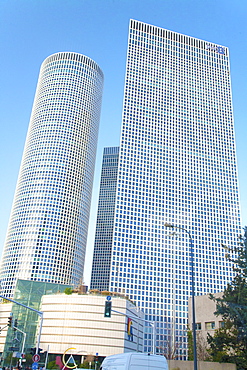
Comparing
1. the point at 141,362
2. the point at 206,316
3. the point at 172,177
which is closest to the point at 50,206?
the point at 172,177

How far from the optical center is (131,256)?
146875mm

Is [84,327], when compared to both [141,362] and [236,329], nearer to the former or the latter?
[236,329]

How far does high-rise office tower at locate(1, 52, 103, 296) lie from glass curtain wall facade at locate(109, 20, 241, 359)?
37.6 meters

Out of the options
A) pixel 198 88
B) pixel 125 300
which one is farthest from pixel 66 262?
pixel 198 88

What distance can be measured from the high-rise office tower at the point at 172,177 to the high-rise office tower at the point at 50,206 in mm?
37529

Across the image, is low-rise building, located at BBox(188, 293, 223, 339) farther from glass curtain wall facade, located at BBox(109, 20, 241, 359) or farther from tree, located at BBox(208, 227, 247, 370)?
glass curtain wall facade, located at BBox(109, 20, 241, 359)

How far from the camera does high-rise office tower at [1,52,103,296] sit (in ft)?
549

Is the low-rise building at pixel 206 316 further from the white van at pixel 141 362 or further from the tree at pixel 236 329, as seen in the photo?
the white van at pixel 141 362

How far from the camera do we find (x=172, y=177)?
167 metres

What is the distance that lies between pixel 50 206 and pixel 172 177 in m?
60.7

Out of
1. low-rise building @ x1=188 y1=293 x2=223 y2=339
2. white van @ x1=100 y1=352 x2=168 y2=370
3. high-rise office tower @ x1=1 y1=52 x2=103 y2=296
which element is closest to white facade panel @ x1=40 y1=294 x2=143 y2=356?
low-rise building @ x1=188 y1=293 x2=223 y2=339

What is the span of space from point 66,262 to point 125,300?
9399 centimetres

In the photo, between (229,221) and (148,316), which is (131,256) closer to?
(148,316)

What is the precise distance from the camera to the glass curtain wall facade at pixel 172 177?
14538cm
